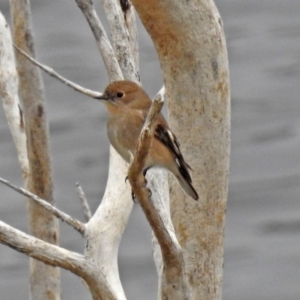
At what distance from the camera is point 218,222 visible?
4.63 meters

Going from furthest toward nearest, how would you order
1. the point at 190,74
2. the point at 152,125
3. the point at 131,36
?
the point at 131,36
the point at 190,74
the point at 152,125

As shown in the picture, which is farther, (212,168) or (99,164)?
(99,164)

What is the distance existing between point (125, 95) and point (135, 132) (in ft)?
0.55

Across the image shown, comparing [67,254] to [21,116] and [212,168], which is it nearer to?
[212,168]

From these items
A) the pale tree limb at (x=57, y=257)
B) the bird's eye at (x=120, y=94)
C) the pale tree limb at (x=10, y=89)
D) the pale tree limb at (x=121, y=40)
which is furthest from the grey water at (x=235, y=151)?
the pale tree limb at (x=57, y=257)

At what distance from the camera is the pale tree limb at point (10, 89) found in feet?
15.9

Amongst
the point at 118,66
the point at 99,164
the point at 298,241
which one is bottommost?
the point at 118,66

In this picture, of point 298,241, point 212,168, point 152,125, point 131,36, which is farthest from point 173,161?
point 298,241

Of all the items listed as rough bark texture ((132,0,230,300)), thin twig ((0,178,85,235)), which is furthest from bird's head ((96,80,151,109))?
thin twig ((0,178,85,235))

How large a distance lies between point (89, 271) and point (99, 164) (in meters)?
4.76

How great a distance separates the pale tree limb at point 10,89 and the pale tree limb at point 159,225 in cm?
97

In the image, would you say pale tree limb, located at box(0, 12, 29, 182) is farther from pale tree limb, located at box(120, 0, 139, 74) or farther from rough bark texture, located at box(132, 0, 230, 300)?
rough bark texture, located at box(132, 0, 230, 300)

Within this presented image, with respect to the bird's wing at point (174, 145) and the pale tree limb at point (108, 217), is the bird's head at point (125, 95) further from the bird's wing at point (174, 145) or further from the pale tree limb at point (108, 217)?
the bird's wing at point (174, 145)

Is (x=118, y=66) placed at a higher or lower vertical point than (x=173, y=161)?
higher
